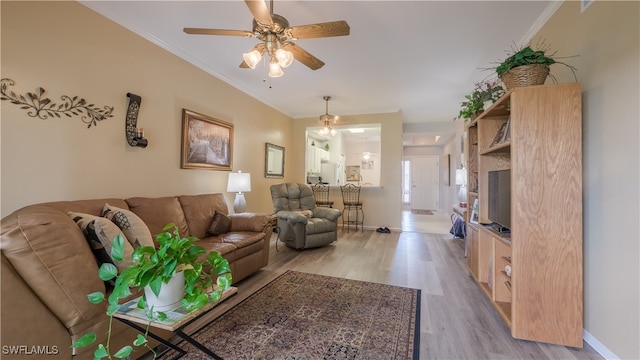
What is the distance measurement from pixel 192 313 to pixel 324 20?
2.61 meters

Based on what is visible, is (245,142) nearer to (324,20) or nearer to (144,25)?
(144,25)

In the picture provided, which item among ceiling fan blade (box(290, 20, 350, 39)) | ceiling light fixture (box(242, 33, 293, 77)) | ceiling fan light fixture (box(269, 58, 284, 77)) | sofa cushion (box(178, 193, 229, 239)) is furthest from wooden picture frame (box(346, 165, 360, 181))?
ceiling fan blade (box(290, 20, 350, 39))

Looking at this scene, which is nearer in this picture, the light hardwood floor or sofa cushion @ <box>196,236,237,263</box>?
the light hardwood floor

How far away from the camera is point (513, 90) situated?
1.81 m

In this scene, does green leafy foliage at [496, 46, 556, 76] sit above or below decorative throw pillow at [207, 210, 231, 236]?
above

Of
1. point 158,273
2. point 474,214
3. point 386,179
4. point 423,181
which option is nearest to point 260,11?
point 158,273

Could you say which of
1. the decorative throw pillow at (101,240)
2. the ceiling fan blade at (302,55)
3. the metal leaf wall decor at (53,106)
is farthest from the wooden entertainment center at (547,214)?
the metal leaf wall decor at (53,106)

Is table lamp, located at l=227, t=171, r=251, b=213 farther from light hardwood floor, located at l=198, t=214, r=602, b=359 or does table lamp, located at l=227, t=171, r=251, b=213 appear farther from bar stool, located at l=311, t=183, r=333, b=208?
bar stool, located at l=311, t=183, r=333, b=208

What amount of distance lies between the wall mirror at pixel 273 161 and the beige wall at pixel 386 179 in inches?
64.4

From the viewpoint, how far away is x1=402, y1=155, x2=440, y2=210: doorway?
31.0 feet

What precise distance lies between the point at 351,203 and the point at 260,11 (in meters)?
4.62

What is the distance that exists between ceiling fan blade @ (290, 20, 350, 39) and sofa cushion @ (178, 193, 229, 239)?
2.12 meters

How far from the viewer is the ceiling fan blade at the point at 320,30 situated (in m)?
1.79

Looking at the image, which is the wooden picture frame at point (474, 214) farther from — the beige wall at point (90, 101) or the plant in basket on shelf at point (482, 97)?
the beige wall at point (90, 101)
